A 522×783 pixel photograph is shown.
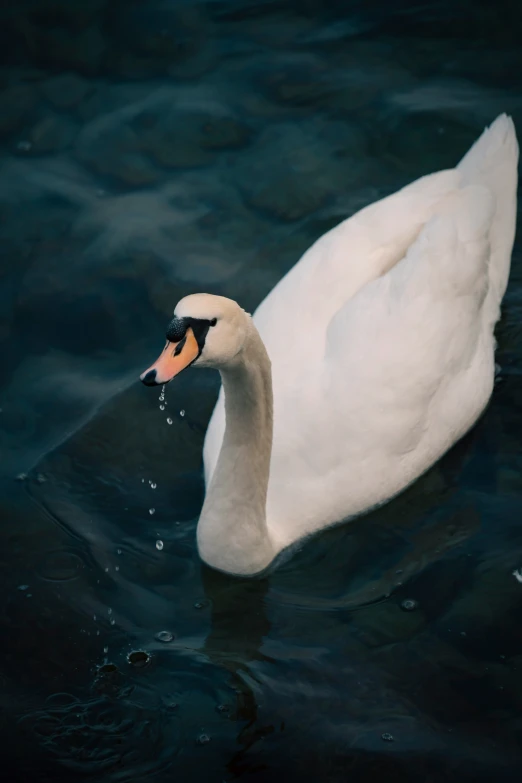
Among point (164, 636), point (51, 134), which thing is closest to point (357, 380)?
point (164, 636)

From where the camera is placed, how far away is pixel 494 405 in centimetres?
786

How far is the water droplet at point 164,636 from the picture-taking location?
Answer: 636cm

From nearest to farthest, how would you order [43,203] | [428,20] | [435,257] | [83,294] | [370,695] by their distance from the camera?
1. [370,695]
2. [435,257]
3. [83,294]
4. [43,203]
5. [428,20]

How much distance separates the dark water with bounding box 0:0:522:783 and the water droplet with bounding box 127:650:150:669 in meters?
0.01

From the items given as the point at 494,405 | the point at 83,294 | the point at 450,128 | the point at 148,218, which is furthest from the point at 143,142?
the point at 494,405

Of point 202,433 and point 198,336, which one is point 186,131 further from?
point 198,336

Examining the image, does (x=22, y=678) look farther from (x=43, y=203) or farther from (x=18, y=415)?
(x=43, y=203)

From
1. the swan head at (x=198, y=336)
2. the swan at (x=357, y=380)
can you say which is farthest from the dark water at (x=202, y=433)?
the swan head at (x=198, y=336)

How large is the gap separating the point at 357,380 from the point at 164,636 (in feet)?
6.43

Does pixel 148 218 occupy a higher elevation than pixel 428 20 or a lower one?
lower

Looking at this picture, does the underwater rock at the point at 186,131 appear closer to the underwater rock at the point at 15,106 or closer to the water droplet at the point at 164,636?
the underwater rock at the point at 15,106

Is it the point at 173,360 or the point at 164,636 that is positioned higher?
the point at 173,360

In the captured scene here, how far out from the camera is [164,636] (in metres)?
6.38

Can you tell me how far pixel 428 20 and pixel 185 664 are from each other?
24.9 ft
